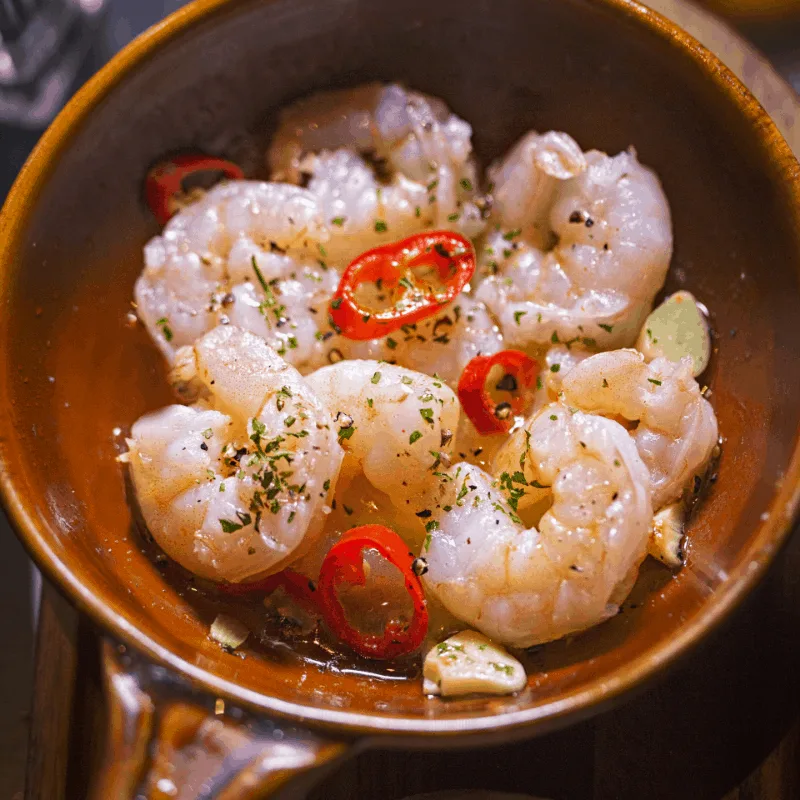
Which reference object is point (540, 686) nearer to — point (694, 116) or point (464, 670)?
point (464, 670)

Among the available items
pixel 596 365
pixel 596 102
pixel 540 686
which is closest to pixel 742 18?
pixel 596 102

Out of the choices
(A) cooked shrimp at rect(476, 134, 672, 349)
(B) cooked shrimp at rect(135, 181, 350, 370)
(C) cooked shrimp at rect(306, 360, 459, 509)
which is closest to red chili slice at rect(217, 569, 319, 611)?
(C) cooked shrimp at rect(306, 360, 459, 509)

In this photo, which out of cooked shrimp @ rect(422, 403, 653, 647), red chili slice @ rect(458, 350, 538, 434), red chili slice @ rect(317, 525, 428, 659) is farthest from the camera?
red chili slice @ rect(458, 350, 538, 434)

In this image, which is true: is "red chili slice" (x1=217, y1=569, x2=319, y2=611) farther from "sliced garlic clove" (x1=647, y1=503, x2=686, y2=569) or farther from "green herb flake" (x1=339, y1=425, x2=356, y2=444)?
"sliced garlic clove" (x1=647, y1=503, x2=686, y2=569)

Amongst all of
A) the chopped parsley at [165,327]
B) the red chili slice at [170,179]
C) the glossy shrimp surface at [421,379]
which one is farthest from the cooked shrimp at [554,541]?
the red chili slice at [170,179]

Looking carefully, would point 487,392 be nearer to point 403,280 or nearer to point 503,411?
point 503,411
